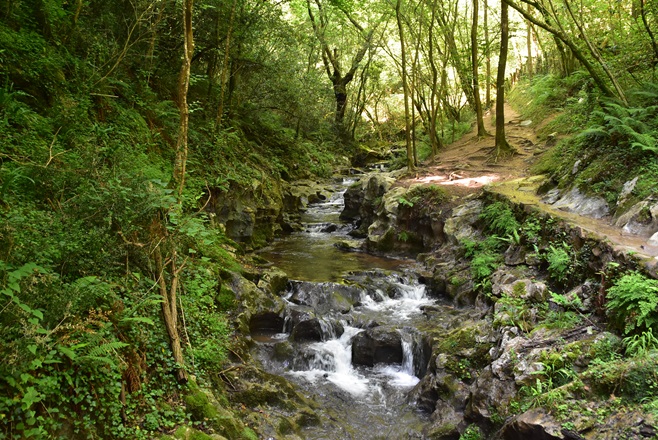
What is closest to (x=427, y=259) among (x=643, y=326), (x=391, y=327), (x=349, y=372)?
(x=391, y=327)

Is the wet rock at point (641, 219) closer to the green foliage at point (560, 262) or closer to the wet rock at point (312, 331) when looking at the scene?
the green foliage at point (560, 262)

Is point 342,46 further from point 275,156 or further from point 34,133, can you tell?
point 34,133

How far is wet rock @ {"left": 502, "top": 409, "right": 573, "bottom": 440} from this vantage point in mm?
4379

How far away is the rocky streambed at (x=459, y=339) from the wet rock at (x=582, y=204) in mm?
627

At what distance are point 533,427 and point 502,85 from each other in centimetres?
1270

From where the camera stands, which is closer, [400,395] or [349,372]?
[400,395]

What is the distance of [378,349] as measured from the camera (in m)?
8.23

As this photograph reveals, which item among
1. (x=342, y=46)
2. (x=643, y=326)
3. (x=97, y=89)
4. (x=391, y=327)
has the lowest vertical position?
(x=391, y=327)

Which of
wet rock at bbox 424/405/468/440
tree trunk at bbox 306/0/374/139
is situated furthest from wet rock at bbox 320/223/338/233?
wet rock at bbox 424/405/468/440

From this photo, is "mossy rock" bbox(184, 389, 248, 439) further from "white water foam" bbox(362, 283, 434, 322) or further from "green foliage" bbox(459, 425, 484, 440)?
"white water foam" bbox(362, 283, 434, 322)

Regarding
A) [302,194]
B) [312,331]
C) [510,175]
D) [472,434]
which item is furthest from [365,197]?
[472,434]

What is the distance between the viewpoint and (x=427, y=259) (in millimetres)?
12078

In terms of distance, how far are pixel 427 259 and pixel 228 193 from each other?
6502 mm

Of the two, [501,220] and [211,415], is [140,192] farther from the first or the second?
[501,220]
